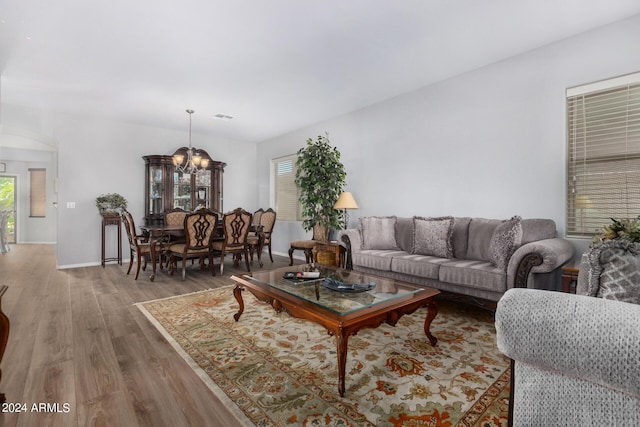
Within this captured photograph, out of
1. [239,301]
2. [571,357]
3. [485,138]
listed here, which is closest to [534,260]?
[485,138]

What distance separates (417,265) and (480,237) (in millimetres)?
773

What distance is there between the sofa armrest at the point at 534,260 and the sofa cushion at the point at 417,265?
695mm

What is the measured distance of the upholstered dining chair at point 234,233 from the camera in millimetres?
4754

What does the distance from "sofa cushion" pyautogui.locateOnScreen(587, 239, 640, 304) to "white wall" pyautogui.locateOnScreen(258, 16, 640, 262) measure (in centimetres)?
197

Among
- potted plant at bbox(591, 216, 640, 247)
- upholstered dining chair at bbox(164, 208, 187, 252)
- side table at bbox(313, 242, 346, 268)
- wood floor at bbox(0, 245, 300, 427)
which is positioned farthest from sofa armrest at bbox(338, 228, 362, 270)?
upholstered dining chair at bbox(164, 208, 187, 252)

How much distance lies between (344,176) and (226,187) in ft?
11.0

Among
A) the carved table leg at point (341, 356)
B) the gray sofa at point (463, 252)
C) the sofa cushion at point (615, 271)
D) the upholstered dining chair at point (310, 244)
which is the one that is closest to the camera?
the sofa cushion at point (615, 271)

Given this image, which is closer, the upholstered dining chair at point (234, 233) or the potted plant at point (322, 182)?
the upholstered dining chair at point (234, 233)

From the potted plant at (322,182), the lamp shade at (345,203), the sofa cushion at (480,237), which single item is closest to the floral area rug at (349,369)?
the sofa cushion at (480,237)

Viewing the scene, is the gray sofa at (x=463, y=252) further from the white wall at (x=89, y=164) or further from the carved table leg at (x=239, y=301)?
the white wall at (x=89, y=164)

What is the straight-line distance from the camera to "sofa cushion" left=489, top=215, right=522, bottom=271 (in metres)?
2.83

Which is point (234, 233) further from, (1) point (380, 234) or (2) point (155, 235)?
(1) point (380, 234)

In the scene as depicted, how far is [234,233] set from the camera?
486 centimetres

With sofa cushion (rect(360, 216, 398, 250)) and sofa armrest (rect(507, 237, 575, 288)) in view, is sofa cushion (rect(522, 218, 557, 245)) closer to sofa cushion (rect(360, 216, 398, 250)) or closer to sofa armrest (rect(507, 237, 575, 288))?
sofa armrest (rect(507, 237, 575, 288))
